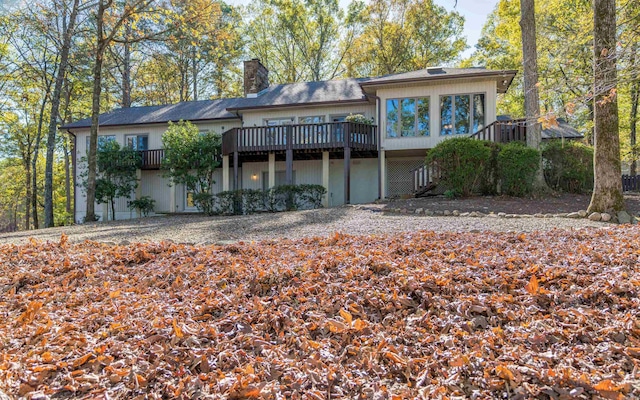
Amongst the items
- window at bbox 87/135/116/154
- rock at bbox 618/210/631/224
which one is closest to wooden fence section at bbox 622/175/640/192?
rock at bbox 618/210/631/224

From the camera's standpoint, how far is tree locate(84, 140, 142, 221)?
16984 mm

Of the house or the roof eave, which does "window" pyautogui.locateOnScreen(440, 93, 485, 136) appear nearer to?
the house

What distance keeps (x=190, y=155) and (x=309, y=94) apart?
222 inches

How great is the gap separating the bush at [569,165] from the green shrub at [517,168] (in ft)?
5.17

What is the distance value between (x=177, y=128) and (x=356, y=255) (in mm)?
13529

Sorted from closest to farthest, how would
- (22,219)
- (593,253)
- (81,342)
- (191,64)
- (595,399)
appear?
1. (595,399)
2. (81,342)
3. (593,253)
4. (191,64)
5. (22,219)

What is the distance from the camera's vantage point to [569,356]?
2.09m

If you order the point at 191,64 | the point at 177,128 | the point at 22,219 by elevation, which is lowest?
the point at 22,219

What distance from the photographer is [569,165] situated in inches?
442

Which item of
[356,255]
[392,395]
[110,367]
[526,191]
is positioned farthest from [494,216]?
[110,367]

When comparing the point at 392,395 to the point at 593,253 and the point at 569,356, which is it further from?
the point at 593,253

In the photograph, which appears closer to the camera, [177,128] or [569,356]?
[569,356]

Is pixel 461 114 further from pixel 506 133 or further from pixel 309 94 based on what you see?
pixel 309 94

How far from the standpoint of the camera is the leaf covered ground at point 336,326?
1975 millimetres
